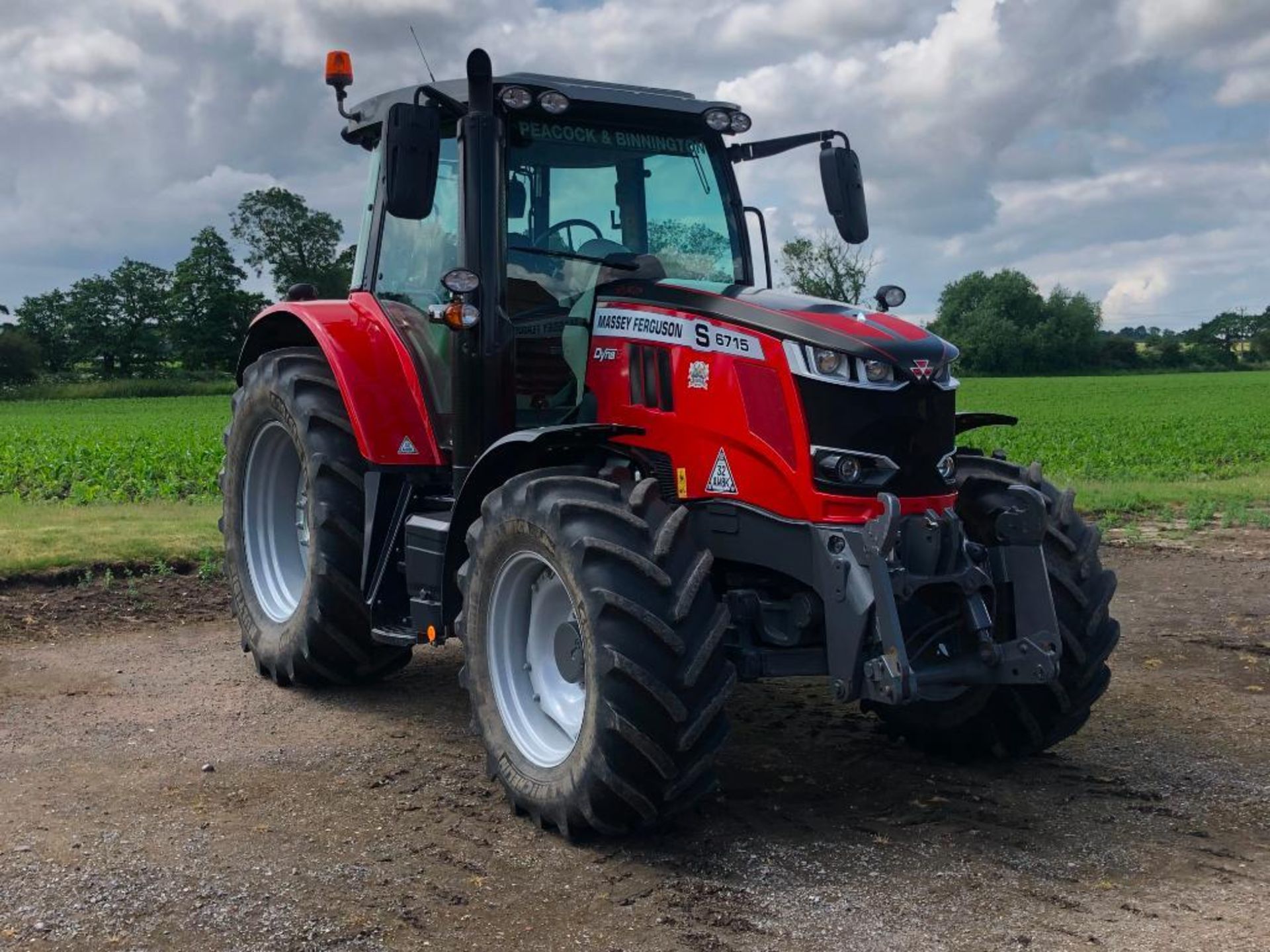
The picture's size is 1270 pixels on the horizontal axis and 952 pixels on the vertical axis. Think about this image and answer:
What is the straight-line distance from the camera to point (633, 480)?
16.9ft

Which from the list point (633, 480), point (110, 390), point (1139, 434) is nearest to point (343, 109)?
point (633, 480)

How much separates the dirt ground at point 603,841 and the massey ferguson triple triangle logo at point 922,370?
1612 mm

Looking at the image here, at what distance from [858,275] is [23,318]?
72.5m

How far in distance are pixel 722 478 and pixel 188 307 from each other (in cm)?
6823

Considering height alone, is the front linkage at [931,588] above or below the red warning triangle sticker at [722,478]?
below

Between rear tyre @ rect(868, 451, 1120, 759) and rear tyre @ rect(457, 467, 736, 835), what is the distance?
141 centimetres

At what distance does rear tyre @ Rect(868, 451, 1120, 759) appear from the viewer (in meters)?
5.41

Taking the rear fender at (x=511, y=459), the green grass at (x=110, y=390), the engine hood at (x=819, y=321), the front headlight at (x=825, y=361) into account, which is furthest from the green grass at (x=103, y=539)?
the green grass at (x=110, y=390)

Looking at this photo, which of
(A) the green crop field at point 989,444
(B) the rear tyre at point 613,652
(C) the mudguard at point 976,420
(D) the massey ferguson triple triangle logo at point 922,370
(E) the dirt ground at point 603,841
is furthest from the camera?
(A) the green crop field at point 989,444

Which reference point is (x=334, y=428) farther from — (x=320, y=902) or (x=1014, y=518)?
(x=1014, y=518)

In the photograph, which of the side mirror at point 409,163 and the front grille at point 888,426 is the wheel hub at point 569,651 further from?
the side mirror at point 409,163

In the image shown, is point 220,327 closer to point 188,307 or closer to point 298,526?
point 188,307

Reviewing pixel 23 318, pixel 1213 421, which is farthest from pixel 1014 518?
pixel 23 318

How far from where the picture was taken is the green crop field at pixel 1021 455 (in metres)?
14.9
